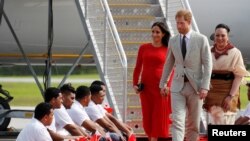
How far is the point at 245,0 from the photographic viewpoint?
22.7 meters

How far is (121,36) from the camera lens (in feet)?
56.2

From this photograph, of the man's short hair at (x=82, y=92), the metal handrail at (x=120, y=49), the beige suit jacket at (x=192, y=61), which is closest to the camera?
the man's short hair at (x=82, y=92)

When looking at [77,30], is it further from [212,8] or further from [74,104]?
[74,104]

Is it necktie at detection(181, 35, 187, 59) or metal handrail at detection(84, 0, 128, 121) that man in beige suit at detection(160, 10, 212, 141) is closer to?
necktie at detection(181, 35, 187, 59)

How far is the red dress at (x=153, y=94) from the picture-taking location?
46.6 ft

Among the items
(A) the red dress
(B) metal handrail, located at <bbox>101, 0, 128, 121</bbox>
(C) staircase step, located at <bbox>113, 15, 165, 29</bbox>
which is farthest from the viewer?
(C) staircase step, located at <bbox>113, 15, 165, 29</bbox>

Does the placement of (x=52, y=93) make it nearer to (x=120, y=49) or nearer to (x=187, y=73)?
(x=187, y=73)

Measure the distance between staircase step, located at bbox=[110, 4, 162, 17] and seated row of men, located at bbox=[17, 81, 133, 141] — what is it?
3614mm

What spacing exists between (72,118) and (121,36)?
13.9ft

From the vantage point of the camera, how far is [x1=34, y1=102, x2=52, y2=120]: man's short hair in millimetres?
11336

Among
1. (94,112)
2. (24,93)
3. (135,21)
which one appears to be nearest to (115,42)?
(135,21)

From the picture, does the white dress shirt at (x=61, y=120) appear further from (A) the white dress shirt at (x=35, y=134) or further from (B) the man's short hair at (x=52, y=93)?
(A) the white dress shirt at (x=35, y=134)

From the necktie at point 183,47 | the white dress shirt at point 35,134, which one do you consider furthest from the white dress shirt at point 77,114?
the white dress shirt at point 35,134

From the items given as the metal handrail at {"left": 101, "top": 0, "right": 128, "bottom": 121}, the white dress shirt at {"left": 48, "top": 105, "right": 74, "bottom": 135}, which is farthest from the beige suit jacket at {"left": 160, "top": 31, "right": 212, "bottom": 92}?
the metal handrail at {"left": 101, "top": 0, "right": 128, "bottom": 121}
